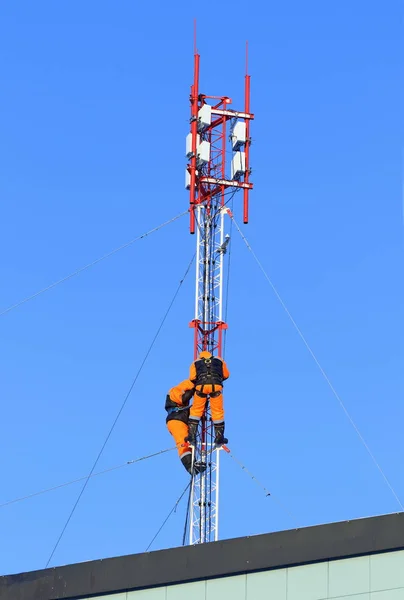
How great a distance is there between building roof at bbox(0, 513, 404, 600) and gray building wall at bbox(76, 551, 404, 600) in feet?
0.42

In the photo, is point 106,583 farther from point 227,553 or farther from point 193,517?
point 193,517

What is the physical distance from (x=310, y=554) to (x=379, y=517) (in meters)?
1.56

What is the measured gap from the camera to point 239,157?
43.8 metres

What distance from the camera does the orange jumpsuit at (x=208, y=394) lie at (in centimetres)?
4153

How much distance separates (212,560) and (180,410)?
15.5 metres

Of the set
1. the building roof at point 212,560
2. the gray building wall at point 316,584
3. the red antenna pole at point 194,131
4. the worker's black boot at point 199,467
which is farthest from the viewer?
the red antenna pole at point 194,131

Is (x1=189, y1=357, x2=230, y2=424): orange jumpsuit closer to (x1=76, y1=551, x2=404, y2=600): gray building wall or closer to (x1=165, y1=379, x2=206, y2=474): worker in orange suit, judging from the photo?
(x1=165, y1=379, x2=206, y2=474): worker in orange suit

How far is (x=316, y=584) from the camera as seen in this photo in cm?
2602

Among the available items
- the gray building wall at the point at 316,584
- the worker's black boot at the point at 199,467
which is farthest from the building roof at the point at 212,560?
the worker's black boot at the point at 199,467

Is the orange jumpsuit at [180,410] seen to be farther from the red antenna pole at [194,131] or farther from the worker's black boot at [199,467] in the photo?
the red antenna pole at [194,131]

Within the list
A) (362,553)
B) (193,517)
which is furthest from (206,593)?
(193,517)

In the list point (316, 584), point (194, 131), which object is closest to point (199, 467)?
point (194, 131)

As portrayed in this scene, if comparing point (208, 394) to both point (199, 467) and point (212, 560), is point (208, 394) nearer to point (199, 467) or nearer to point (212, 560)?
point (199, 467)

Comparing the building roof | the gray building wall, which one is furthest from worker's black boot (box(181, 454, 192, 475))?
the gray building wall
